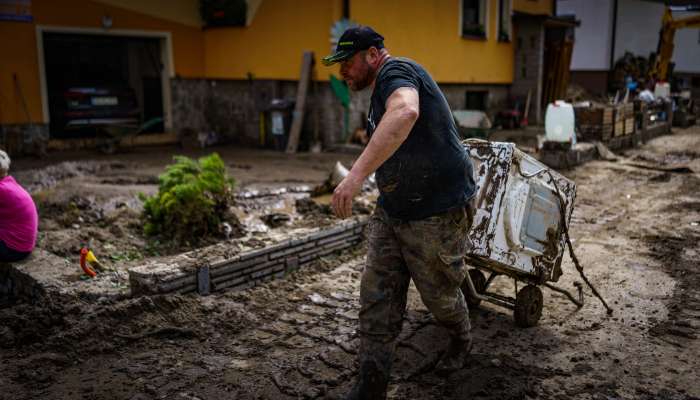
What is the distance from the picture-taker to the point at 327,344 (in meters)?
4.02

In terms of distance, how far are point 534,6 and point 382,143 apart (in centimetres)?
1734

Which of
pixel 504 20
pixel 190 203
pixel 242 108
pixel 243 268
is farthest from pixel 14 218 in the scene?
pixel 504 20

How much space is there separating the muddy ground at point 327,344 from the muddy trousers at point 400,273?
0.36 metres

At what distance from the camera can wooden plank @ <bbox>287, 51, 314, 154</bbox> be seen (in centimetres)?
1299

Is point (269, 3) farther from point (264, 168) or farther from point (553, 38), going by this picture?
point (553, 38)

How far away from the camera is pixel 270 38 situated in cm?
1382

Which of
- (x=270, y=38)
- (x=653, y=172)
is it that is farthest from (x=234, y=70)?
(x=653, y=172)

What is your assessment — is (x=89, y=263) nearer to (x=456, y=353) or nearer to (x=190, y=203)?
(x=190, y=203)

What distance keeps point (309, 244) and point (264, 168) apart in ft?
18.6

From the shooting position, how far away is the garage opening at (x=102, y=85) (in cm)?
1303

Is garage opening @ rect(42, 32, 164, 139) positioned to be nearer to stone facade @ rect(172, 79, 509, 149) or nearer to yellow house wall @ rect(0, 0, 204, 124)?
yellow house wall @ rect(0, 0, 204, 124)

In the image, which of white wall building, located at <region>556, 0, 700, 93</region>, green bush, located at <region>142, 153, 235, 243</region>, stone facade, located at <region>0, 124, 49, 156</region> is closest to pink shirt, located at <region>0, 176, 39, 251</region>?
green bush, located at <region>142, 153, 235, 243</region>

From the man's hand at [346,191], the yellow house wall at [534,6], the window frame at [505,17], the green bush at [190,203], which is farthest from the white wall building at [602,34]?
the man's hand at [346,191]

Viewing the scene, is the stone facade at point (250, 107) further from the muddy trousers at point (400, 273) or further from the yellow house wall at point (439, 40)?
the muddy trousers at point (400, 273)
